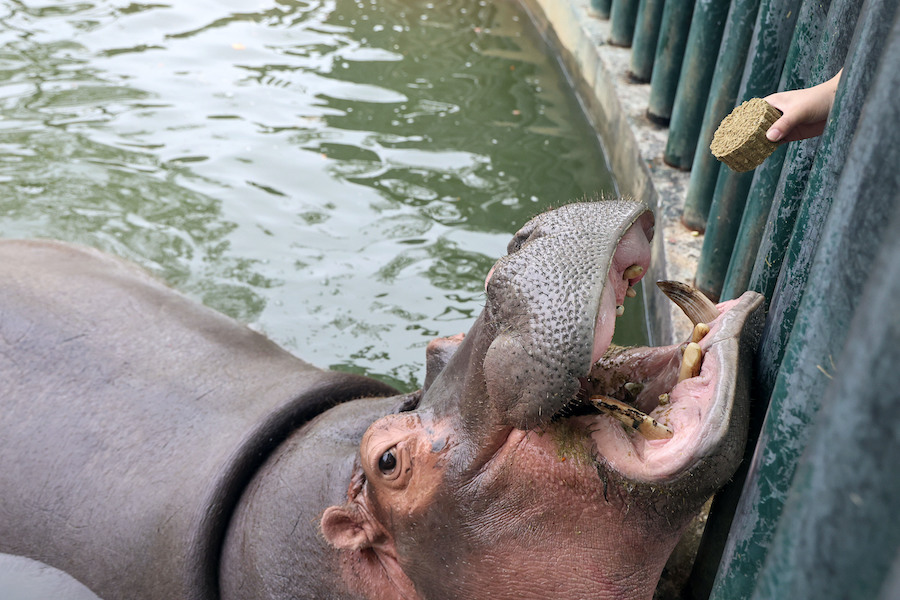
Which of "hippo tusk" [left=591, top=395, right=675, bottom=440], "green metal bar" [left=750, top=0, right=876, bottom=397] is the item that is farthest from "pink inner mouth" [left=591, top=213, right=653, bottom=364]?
"green metal bar" [left=750, top=0, right=876, bottom=397]

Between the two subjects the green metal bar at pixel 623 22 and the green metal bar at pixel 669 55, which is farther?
the green metal bar at pixel 623 22

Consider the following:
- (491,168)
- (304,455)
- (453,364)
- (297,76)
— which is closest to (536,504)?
(453,364)

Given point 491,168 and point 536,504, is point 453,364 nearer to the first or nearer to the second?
point 536,504

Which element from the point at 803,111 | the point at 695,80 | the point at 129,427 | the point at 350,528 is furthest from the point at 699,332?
the point at 695,80

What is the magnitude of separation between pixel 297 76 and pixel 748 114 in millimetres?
6119

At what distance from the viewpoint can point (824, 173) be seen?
167 centimetres

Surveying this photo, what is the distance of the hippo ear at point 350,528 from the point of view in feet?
7.88

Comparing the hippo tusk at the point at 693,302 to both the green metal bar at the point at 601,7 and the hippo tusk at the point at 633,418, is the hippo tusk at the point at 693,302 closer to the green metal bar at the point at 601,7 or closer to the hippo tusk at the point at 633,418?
the hippo tusk at the point at 633,418

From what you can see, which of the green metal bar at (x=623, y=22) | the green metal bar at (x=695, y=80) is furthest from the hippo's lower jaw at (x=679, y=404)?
the green metal bar at (x=623, y=22)

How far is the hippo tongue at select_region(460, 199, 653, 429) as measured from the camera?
5.74 ft

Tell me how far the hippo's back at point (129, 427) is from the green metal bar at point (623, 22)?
14.1ft

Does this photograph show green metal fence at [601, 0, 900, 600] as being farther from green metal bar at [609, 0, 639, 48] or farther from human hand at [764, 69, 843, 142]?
green metal bar at [609, 0, 639, 48]

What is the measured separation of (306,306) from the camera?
Result: 201 inches

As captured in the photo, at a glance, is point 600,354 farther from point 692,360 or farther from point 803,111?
point 803,111
